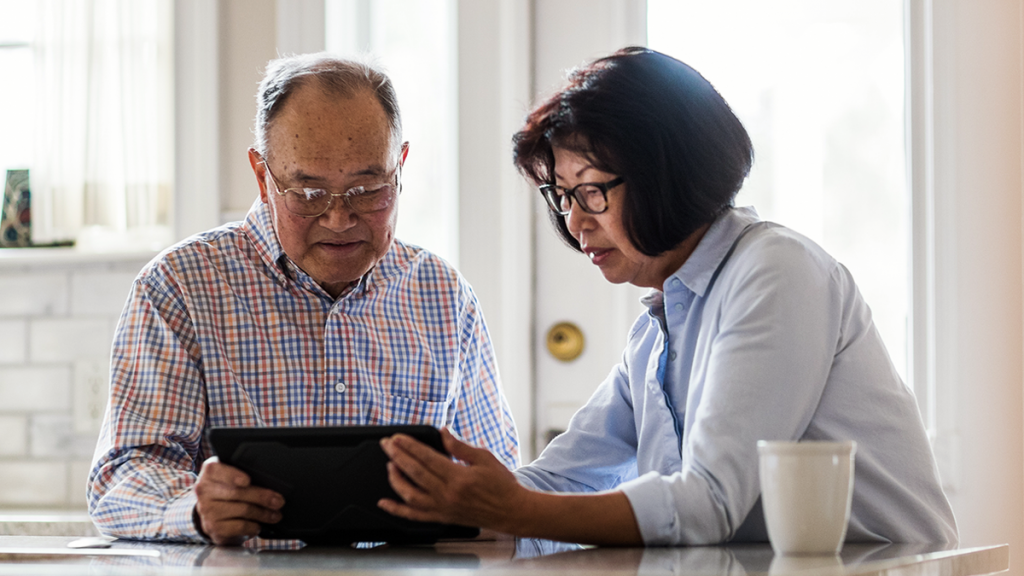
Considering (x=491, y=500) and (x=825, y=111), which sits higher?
(x=825, y=111)

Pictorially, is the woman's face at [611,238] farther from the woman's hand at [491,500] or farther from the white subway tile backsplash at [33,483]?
the white subway tile backsplash at [33,483]

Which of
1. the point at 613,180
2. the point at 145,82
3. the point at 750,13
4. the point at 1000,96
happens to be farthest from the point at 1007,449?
the point at 145,82

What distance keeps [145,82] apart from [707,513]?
1.86 m

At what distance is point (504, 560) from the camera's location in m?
1.07

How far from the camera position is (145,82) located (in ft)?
7.98

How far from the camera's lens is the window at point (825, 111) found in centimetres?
228

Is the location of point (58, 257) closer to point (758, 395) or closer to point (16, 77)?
point (16, 77)

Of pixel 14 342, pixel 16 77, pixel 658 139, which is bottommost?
pixel 14 342

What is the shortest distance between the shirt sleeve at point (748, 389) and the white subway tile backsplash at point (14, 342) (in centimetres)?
192

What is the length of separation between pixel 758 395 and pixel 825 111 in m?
1.37

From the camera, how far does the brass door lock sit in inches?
92.7

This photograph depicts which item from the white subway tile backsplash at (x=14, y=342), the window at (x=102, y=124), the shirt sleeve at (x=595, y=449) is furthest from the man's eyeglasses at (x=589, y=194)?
the white subway tile backsplash at (x=14, y=342)

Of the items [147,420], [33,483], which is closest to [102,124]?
[33,483]

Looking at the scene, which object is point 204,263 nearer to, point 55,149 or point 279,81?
point 279,81
